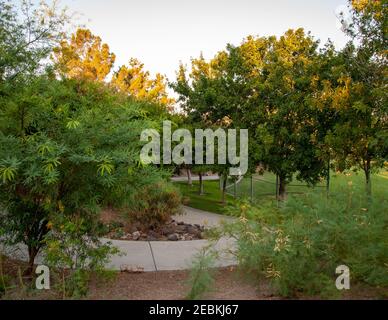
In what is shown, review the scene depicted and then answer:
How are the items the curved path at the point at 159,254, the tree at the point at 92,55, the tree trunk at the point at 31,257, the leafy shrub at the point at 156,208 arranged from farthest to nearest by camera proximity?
the tree at the point at 92,55, the leafy shrub at the point at 156,208, the curved path at the point at 159,254, the tree trunk at the point at 31,257

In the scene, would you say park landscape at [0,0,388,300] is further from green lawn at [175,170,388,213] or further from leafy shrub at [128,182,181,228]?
green lawn at [175,170,388,213]

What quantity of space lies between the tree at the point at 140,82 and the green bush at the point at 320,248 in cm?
2206

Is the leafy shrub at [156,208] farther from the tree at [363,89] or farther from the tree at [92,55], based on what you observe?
the tree at [92,55]

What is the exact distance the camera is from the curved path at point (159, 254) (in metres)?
7.83

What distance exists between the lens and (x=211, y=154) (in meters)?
17.9

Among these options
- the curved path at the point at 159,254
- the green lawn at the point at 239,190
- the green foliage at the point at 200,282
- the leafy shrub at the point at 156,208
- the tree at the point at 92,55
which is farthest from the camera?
the tree at the point at 92,55

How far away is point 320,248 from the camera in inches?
237

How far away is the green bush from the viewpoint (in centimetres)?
558

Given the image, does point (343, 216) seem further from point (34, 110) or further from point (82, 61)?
point (82, 61)

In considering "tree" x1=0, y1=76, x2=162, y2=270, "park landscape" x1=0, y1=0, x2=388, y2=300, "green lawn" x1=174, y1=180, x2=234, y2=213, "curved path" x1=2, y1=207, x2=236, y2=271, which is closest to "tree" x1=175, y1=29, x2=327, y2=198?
"green lawn" x1=174, y1=180, x2=234, y2=213

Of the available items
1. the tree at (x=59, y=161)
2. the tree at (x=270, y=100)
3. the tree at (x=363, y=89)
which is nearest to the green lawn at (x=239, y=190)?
the tree at (x=270, y=100)

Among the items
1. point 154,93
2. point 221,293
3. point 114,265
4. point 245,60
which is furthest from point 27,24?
point 154,93

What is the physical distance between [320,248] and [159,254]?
12.0 feet
